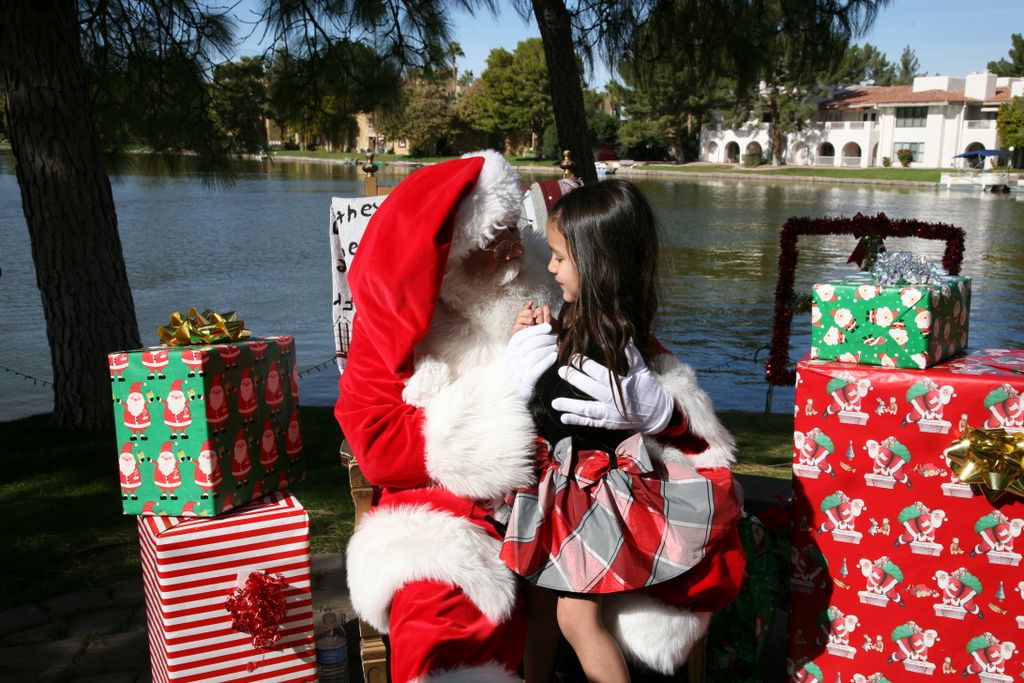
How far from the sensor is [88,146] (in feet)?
13.9

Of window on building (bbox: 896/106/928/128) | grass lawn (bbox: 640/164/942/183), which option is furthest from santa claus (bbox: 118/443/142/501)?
window on building (bbox: 896/106/928/128)

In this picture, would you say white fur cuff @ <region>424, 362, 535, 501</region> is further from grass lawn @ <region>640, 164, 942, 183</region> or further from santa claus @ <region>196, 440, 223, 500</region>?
grass lawn @ <region>640, 164, 942, 183</region>

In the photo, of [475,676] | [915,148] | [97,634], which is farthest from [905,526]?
[915,148]

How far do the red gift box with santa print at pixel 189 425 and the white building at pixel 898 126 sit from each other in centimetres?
4853

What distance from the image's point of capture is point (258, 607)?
6.56 ft

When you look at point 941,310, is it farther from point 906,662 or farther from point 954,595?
point 906,662

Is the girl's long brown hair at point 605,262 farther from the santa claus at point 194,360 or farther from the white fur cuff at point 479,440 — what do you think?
the santa claus at point 194,360

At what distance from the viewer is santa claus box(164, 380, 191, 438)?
6.39 feet

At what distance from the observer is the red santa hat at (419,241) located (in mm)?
1882

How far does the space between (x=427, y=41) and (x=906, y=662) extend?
461 centimetres

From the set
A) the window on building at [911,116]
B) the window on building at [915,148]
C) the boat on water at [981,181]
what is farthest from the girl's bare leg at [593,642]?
the window on building at [911,116]

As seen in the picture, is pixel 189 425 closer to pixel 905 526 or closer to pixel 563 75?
pixel 905 526

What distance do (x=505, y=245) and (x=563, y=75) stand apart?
3.22 metres

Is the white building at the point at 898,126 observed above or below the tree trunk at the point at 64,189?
above
